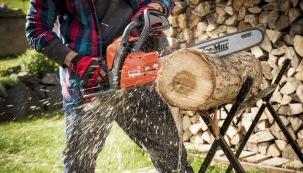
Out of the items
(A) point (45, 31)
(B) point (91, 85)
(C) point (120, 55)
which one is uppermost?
(A) point (45, 31)

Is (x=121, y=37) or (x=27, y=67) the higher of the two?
(x=121, y=37)

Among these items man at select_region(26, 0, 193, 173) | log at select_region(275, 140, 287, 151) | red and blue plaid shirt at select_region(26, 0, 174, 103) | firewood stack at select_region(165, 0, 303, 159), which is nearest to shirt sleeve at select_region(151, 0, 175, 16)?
man at select_region(26, 0, 193, 173)

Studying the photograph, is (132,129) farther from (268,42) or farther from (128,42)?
(268,42)

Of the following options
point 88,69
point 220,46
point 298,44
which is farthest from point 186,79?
point 298,44

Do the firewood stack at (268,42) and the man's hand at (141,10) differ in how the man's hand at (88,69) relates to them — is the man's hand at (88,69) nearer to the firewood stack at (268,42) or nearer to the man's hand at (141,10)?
the man's hand at (141,10)

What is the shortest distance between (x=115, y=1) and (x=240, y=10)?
153 centimetres

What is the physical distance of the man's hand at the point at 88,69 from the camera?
6.63 feet

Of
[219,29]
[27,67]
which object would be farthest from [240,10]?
[27,67]

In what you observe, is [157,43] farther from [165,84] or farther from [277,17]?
[277,17]

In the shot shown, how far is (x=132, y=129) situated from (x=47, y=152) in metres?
2.18

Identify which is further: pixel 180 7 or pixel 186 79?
pixel 180 7

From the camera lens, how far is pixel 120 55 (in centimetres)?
203

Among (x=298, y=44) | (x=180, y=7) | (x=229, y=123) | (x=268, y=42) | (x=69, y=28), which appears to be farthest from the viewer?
(x=180, y=7)

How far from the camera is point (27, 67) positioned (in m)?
6.25
